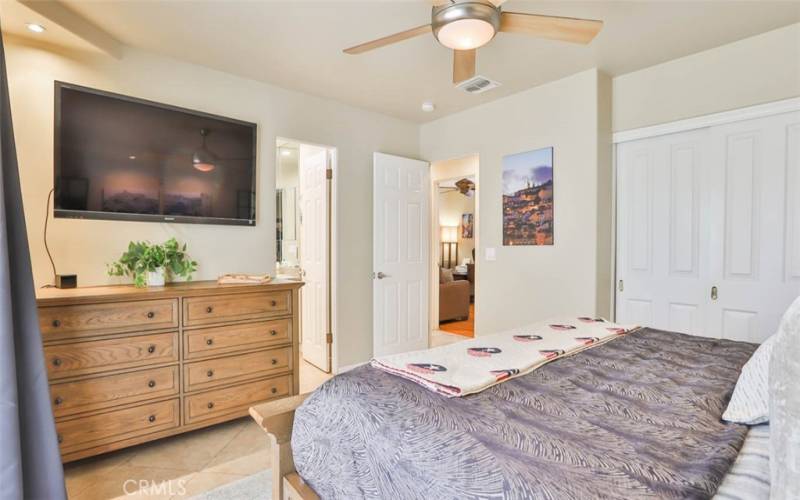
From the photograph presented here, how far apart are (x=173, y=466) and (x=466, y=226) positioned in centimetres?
804

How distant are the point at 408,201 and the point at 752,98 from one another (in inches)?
112

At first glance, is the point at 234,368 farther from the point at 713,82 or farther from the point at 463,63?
the point at 713,82

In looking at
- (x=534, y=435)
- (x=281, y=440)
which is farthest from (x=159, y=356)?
(x=534, y=435)

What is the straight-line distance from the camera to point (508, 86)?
3.33m

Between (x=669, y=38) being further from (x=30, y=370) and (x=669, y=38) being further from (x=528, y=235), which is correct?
(x=30, y=370)

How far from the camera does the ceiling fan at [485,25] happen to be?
179 cm

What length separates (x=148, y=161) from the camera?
8.59 feet

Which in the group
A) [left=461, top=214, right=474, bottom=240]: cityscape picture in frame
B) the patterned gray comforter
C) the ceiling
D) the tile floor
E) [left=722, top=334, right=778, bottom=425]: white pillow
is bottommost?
the tile floor

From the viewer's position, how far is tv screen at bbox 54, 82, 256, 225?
92.7 inches

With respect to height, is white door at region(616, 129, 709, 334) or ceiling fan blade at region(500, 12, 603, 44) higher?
ceiling fan blade at region(500, 12, 603, 44)

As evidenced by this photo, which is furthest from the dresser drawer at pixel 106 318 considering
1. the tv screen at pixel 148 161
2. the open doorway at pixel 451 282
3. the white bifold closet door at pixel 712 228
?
the white bifold closet door at pixel 712 228

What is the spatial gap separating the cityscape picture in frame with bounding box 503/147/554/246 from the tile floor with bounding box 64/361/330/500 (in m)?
2.66

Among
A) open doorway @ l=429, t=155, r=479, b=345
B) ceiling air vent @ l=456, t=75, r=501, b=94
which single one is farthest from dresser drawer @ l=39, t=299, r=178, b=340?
open doorway @ l=429, t=155, r=479, b=345

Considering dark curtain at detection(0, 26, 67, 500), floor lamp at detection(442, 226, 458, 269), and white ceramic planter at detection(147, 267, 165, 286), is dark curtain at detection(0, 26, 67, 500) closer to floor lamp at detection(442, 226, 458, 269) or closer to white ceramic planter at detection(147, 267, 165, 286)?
white ceramic planter at detection(147, 267, 165, 286)
